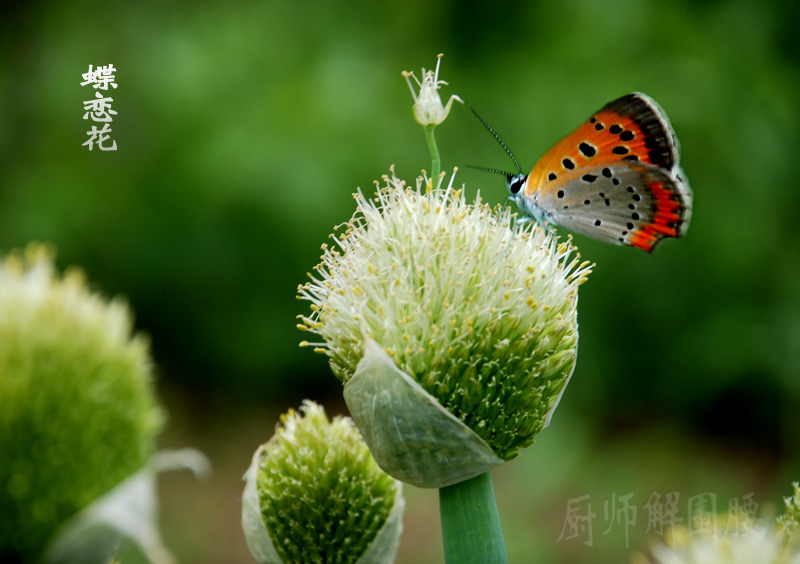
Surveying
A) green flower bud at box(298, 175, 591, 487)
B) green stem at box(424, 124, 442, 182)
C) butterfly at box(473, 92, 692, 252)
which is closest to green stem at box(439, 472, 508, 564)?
green flower bud at box(298, 175, 591, 487)

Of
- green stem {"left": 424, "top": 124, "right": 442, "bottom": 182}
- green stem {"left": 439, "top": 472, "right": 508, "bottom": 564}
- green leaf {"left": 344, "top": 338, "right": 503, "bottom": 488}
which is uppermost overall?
green stem {"left": 424, "top": 124, "right": 442, "bottom": 182}

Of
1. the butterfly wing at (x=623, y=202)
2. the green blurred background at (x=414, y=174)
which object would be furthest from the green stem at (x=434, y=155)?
the green blurred background at (x=414, y=174)

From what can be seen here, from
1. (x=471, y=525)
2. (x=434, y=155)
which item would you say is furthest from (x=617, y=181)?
(x=471, y=525)

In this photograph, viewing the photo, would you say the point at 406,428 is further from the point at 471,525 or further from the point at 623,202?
the point at 623,202

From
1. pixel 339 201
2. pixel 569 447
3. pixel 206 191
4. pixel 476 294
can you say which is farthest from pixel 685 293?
pixel 476 294

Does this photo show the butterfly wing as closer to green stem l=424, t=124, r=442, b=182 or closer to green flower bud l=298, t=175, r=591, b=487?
green flower bud l=298, t=175, r=591, b=487

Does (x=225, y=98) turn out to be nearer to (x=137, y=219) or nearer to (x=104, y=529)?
(x=137, y=219)

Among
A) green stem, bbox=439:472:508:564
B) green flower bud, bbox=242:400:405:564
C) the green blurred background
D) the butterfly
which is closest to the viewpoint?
green stem, bbox=439:472:508:564

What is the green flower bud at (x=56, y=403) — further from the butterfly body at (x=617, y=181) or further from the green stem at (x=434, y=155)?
the butterfly body at (x=617, y=181)
